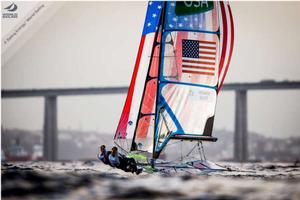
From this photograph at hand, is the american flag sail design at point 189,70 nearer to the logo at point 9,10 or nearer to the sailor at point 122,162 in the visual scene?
→ the sailor at point 122,162

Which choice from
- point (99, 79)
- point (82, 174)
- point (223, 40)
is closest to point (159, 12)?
point (223, 40)

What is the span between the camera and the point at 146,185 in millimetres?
9906

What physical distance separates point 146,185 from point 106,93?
1.67m

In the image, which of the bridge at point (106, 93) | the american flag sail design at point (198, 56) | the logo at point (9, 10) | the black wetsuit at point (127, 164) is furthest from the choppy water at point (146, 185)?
the logo at point (9, 10)

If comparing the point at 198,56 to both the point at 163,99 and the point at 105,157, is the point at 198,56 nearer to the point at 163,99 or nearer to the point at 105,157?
the point at 163,99

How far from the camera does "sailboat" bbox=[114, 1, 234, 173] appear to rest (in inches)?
387

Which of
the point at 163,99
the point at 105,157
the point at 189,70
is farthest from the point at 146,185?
the point at 189,70

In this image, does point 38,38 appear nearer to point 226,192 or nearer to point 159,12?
point 159,12

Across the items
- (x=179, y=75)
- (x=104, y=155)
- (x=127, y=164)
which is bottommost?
(x=127, y=164)

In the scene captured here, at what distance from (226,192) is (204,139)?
715mm

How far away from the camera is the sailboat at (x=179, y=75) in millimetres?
9836

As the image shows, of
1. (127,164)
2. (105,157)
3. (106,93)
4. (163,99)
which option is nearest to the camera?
(163,99)

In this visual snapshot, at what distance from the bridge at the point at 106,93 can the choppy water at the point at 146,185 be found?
1.07 metres

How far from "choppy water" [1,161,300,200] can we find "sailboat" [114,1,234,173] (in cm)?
26
